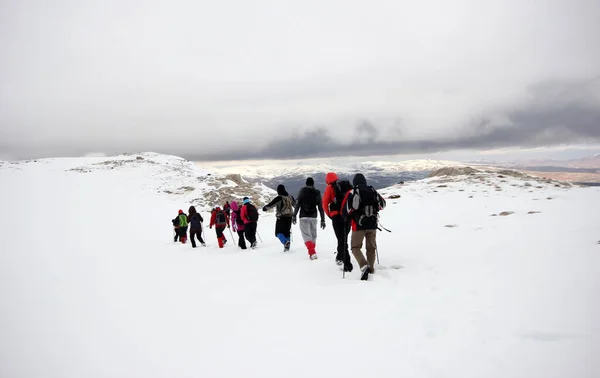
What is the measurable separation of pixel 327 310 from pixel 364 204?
2726 millimetres

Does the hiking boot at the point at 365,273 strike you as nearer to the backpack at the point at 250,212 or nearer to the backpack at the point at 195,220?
the backpack at the point at 250,212

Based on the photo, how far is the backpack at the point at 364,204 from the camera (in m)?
6.77

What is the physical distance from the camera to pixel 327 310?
5270 mm

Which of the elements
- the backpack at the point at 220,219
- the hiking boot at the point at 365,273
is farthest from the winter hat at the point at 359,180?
the backpack at the point at 220,219

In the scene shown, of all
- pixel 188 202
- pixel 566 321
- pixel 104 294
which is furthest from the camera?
pixel 188 202

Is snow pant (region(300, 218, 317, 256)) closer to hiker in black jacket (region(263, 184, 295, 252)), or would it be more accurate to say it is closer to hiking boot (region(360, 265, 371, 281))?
hiker in black jacket (region(263, 184, 295, 252))

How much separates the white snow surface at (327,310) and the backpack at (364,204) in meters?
1.58

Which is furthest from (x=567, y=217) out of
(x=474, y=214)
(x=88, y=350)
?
(x=88, y=350)

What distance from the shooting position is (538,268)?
612 centimetres

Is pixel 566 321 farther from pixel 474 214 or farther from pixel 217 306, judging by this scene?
pixel 474 214

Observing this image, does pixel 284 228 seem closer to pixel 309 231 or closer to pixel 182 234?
pixel 309 231

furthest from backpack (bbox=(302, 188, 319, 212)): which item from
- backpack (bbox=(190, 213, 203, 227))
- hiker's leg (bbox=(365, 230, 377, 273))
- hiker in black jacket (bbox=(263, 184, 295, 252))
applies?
backpack (bbox=(190, 213, 203, 227))

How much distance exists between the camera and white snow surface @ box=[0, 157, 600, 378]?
369 centimetres

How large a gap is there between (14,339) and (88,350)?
1.66 m
